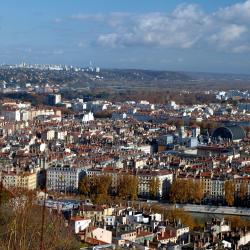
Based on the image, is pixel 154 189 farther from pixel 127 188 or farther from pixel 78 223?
pixel 78 223

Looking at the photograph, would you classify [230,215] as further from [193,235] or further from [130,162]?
[130,162]

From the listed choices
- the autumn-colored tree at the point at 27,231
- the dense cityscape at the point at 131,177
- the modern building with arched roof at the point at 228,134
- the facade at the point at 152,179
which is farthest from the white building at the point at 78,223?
the modern building with arched roof at the point at 228,134

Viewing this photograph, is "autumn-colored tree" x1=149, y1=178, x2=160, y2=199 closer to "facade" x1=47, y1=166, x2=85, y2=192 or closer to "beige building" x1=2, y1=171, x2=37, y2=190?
"facade" x1=47, y1=166, x2=85, y2=192

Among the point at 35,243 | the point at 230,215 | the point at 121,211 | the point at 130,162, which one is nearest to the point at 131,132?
the point at 130,162

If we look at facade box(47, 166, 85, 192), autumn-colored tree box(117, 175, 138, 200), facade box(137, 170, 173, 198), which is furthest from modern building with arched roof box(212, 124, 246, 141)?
autumn-colored tree box(117, 175, 138, 200)

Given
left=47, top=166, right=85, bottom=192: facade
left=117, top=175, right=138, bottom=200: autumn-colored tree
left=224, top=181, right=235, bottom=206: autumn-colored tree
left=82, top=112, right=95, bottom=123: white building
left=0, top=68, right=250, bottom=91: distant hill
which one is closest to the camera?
left=224, top=181, right=235, bottom=206: autumn-colored tree
